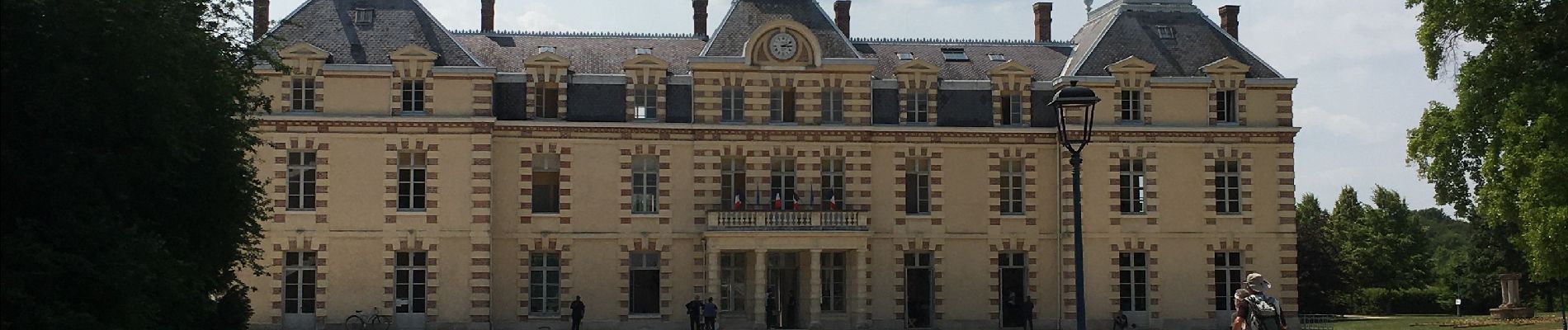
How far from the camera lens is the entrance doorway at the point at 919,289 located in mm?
44312

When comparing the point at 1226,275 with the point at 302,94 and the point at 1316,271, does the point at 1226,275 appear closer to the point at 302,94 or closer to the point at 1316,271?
the point at 1316,271

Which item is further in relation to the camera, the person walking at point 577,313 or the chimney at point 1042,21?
the chimney at point 1042,21

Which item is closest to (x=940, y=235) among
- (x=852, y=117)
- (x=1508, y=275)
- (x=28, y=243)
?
(x=852, y=117)

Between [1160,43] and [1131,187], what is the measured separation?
4.10 m

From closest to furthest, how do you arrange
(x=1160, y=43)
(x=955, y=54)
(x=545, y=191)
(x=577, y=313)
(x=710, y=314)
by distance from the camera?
(x=710, y=314), (x=577, y=313), (x=545, y=191), (x=1160, y=43), (x=955, y=54)

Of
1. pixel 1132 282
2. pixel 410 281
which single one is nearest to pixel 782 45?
pixel 410 281

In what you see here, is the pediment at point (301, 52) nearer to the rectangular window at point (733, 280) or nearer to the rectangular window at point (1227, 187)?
the rectangular window at point (733, 280)

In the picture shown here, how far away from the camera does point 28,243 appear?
66.1ft

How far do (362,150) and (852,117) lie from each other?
40.3 feet

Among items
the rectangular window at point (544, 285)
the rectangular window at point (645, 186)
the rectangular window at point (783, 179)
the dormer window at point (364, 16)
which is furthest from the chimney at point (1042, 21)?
the dormer window at point (364, 16)

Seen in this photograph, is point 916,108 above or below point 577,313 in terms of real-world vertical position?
above

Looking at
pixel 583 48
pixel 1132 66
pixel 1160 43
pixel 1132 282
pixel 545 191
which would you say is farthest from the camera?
pixel 1160 43

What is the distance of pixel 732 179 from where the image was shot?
43.7m

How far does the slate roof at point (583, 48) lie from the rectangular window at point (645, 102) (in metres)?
1.10
